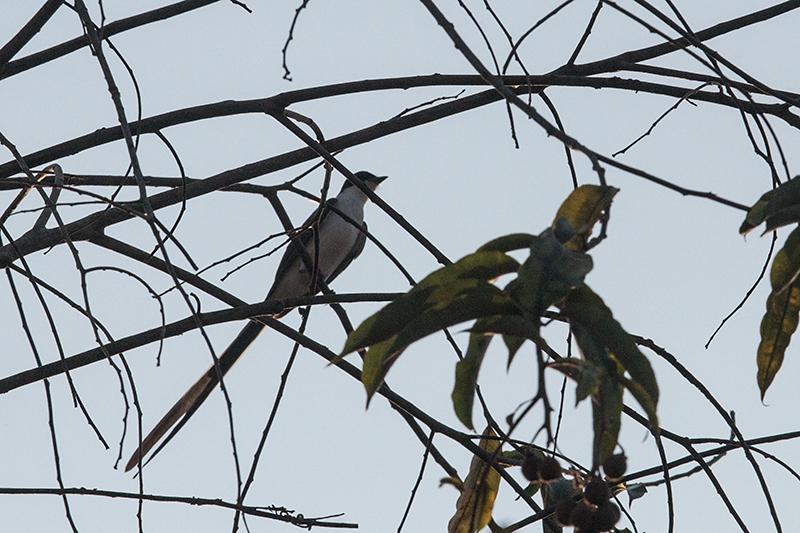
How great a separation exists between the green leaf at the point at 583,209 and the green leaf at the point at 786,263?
289 millimetres

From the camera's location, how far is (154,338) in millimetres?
2062

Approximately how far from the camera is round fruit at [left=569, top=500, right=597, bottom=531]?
3.80ft

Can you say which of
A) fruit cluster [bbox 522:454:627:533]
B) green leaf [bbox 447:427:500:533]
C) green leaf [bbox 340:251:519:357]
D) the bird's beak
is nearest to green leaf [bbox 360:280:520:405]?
green leaf [bbox 340:251:519:357]

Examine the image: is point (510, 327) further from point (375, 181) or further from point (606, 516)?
point (375, 181)

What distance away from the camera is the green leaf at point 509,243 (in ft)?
3.56

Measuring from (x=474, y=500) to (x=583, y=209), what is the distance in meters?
0.83

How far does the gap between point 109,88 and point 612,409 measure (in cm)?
90

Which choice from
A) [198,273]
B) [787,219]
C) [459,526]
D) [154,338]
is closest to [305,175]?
[198,273]

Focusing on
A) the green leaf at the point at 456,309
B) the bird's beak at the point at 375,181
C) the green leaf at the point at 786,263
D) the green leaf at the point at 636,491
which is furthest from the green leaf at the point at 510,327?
the bird's beak at the point at 375,181

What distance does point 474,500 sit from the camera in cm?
180

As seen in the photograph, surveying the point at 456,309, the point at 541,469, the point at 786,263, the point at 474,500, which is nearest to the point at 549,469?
the point at 541,469

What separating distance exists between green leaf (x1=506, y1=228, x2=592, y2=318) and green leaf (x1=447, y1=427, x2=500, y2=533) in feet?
2.49

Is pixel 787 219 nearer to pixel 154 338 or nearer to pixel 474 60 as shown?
pixel 474 60

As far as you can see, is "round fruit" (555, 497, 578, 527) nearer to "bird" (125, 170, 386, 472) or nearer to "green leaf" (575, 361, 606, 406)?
"green leaf" (575, 361, 606, 406)
